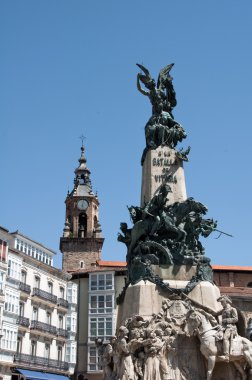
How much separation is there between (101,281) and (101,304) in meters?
2.62

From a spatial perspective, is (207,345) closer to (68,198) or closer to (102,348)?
(102,348)

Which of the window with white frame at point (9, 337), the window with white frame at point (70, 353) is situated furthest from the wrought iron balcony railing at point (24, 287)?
the window with white frame at point (70, 353)

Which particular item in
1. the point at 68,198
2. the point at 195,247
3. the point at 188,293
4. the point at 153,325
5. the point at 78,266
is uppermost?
the point at 68,198

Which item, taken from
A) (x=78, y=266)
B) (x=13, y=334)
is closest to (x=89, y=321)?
(x=13, y=334)

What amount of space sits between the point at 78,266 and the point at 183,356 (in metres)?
79.7

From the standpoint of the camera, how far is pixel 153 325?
16.8 metres

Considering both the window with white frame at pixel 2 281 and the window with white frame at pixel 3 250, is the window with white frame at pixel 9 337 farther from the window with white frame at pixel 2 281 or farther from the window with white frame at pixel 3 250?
the window with white frame at pixel 3 250

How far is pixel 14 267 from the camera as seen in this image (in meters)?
49.0

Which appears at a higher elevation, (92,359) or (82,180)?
(82,180)

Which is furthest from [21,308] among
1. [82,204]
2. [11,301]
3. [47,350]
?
[82,204]

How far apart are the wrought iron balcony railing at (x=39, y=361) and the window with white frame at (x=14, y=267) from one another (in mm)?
6729

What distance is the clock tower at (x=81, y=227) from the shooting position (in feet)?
317

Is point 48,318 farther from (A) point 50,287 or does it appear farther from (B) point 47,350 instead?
(A) point 50,287

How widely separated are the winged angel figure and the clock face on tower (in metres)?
81.5
